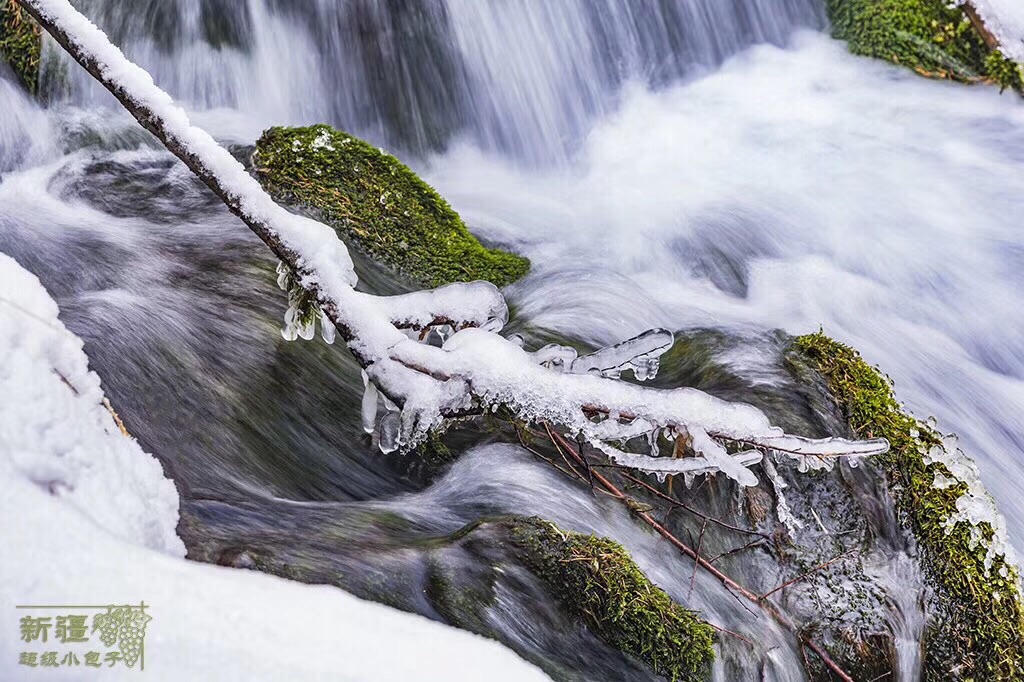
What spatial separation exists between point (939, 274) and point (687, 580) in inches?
110

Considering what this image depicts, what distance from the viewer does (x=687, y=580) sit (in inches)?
105

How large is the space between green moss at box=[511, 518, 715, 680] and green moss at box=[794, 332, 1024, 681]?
88cm

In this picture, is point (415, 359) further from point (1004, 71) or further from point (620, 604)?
point (1004, 71)

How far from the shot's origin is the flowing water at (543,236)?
269cm

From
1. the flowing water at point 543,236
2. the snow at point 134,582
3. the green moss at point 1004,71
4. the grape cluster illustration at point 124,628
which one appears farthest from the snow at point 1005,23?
the grape cluster illustration at point 124,628

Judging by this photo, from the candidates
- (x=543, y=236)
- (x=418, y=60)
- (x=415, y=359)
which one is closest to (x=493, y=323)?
(x=415, y=359)

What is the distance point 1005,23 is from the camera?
17.3 feet

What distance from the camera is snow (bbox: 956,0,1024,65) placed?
524 centimetres

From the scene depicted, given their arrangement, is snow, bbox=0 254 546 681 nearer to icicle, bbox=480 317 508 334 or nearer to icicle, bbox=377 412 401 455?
icicle, bbox=377 412 401 455

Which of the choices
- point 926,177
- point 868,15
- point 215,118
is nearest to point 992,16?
point 868,15

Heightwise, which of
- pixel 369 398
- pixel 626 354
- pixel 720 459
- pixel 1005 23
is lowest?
pixel 720 459

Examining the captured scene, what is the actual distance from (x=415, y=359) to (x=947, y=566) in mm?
1924

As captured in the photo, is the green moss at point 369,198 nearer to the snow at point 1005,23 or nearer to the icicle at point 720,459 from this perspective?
the icicle at point 720,459

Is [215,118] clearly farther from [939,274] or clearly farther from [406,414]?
[939,274]
